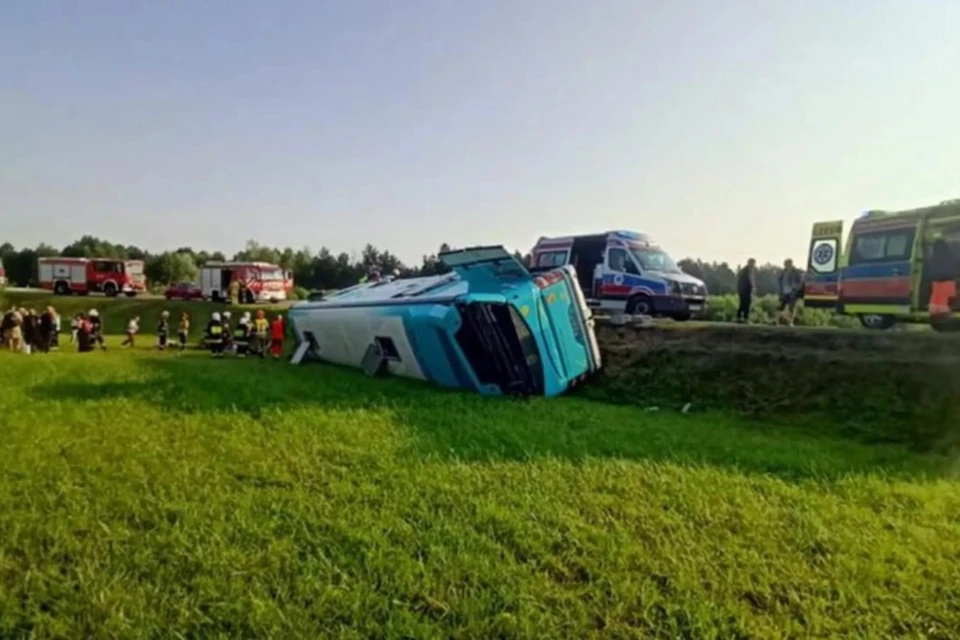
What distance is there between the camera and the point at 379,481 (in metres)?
5.10

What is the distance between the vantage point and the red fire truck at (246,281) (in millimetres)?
37750

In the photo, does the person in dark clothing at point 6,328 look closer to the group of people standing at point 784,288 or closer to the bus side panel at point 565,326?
the bus side panel at point 565,326

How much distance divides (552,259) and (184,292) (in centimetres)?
3177

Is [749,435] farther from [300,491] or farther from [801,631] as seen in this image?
[300,491]

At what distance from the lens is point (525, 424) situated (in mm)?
7477

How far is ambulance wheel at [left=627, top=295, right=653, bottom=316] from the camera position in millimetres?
16250

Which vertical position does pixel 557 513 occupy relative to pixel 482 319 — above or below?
below

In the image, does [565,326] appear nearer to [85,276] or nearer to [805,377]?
[805,377]

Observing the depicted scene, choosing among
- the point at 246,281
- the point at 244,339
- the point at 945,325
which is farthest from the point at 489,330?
the point at 246,281

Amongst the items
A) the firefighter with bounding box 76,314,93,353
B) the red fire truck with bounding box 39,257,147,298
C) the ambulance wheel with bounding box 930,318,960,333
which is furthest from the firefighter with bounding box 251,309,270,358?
the red fire truck with bounding box 39,257,147,298

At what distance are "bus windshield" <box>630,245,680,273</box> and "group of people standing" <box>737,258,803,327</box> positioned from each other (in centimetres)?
194

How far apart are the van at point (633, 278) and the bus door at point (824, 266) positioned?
2.60 m

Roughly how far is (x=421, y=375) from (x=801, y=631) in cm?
788

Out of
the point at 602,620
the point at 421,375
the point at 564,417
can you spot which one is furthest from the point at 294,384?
the point at 602,620
